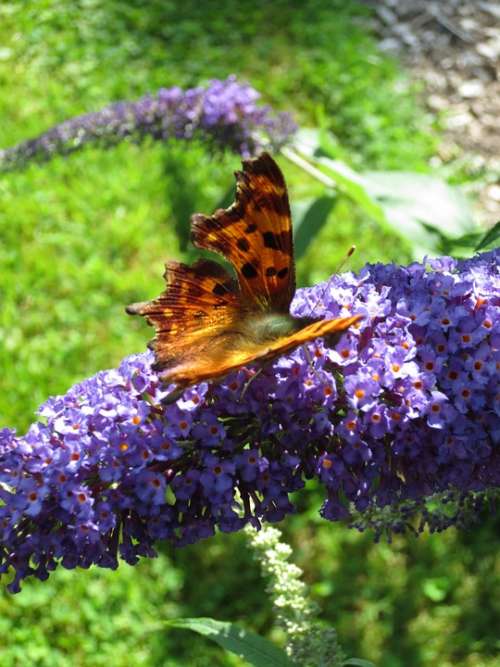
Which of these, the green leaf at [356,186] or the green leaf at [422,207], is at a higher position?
the green leaf at [356,186]

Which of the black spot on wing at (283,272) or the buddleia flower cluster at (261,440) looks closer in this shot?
the buddleia flower cluster at (261,440)

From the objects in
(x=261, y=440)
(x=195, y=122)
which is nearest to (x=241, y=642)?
(x=261, y=440)

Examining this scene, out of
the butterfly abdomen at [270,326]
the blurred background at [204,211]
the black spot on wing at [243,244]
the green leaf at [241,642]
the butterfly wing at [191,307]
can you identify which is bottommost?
the blurred background at [204,211]

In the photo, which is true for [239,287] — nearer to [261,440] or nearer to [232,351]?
[232,351]

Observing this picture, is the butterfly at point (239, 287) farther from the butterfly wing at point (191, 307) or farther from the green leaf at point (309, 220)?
the green leaf at point (309, 220)

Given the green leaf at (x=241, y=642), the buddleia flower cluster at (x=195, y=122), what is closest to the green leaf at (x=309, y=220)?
the buddleia flower cluster at (x=195, y=122)

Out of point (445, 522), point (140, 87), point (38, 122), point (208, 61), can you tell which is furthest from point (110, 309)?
point (445, 522)
